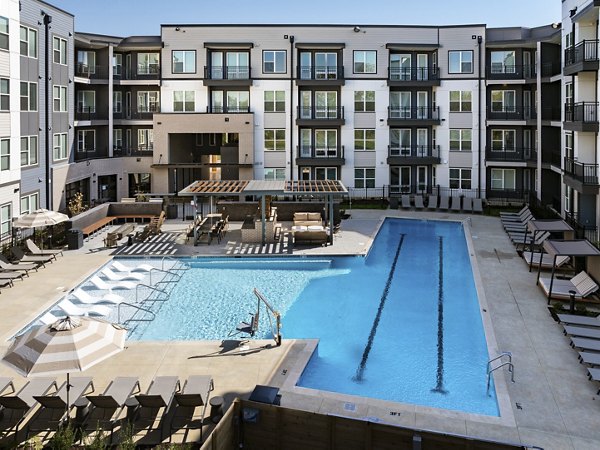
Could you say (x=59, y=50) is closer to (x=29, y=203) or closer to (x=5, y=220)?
(x=29, y=203)

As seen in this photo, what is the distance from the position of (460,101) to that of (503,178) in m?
5.93

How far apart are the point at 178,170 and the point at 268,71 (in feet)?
29.8

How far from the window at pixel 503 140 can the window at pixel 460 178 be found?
2.45m

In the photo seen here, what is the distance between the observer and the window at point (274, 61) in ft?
135

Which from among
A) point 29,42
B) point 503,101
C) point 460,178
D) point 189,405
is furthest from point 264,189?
point 503,101

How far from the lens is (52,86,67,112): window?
32.5 m

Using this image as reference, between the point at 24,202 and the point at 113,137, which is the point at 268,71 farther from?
the point at 24,202

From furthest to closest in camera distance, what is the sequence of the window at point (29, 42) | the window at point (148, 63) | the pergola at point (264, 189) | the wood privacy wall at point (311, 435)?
1. the window at point (148, 63)
2. the window at point (29, 42)
3. the pergola at point (264, 189)
4. the wood privacy wall at point (311, 435)

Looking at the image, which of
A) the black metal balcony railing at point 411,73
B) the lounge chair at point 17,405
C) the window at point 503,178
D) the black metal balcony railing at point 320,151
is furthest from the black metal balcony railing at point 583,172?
the lounge chair at point 17,405

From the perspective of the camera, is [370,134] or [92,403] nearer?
[92,403]

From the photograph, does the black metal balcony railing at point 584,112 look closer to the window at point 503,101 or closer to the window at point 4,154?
the window at point 503,101

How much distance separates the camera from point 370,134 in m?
41.6

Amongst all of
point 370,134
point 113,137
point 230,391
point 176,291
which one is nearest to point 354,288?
point 176,291

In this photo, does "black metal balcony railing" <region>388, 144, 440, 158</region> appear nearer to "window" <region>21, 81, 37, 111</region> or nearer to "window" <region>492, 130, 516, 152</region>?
"window" <region>492, 130, 516, 152</region>
